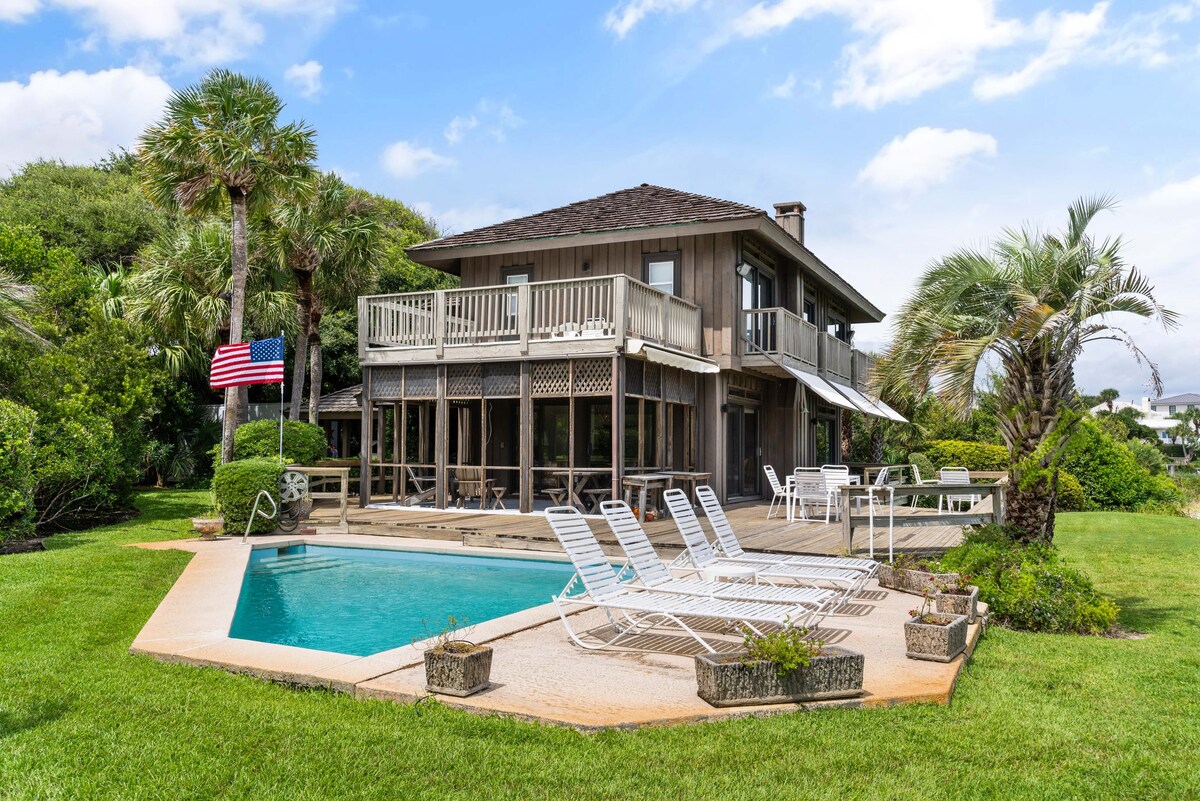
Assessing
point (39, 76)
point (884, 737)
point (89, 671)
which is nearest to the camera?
point (884, 737)

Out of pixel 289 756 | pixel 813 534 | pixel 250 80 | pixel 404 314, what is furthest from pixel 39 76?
pixel 289 756

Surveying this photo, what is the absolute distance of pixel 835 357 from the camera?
22.4 metres

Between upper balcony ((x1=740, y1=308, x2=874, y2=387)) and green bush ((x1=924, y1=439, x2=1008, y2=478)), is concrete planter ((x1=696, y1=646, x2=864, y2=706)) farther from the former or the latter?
green bush ((x1=924, y1=439, x2=1008, y2=478))

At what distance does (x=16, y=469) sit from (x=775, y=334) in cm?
1347

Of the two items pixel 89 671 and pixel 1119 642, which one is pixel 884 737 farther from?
pixel 89 671

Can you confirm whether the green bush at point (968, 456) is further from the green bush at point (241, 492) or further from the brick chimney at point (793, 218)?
the green bush at point (241, 492)

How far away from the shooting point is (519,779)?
3.92 metres

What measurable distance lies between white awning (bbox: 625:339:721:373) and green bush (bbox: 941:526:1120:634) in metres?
7.10

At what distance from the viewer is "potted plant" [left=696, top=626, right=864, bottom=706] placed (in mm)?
4988

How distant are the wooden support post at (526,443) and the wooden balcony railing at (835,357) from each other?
8551mm

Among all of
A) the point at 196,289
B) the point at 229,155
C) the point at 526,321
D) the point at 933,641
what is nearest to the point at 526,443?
the point at 526,321

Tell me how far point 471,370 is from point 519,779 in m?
12.6

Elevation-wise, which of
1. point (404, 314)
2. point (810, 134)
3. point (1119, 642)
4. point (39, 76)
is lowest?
point (1119, 642)

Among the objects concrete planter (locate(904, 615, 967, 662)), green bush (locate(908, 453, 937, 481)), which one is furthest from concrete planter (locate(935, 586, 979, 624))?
green bush (locate(908, 453, 937, 481))
